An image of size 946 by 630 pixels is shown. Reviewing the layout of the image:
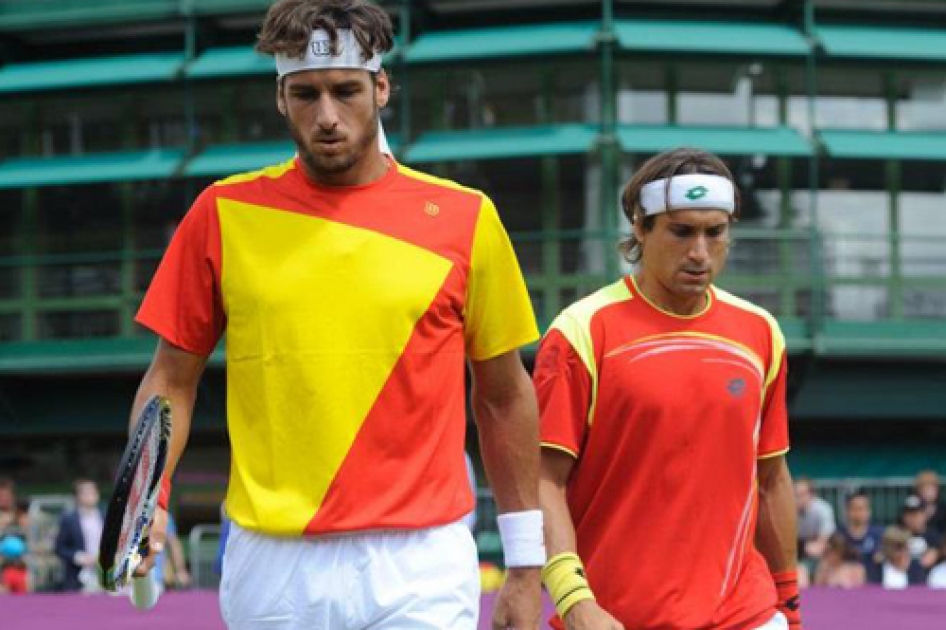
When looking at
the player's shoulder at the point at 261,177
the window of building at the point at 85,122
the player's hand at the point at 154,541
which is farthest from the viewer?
the window of building at the point at 85,122

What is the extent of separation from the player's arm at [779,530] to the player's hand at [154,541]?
1898mm

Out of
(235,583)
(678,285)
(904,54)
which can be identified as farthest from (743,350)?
(904,54)

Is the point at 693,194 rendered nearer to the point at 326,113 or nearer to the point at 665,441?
the point at 665,441

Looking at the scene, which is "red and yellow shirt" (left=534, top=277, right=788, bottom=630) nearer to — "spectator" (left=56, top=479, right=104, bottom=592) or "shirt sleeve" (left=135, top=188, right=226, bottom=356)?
"shirt sleeve" (left=135, top=188, right=226, bottom=356)

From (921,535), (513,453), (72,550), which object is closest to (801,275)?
(921,535)

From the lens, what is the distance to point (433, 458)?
4027mm

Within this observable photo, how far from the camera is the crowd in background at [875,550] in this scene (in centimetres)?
1520

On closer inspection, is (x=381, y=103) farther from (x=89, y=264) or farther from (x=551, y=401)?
(x=89, y=264)

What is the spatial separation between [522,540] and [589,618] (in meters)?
0.46

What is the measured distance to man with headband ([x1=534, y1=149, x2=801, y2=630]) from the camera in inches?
192

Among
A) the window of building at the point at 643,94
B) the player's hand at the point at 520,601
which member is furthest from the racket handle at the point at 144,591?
the window of building at the point at 643,94

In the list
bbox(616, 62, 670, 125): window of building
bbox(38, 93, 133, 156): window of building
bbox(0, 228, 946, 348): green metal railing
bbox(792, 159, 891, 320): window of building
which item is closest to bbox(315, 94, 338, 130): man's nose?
bbox(0, 228, 946, 348): green metal railing

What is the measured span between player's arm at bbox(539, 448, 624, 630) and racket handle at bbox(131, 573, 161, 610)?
3.73ft

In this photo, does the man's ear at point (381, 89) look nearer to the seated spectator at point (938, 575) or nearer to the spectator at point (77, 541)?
the seated spectator at point (938, 575)
